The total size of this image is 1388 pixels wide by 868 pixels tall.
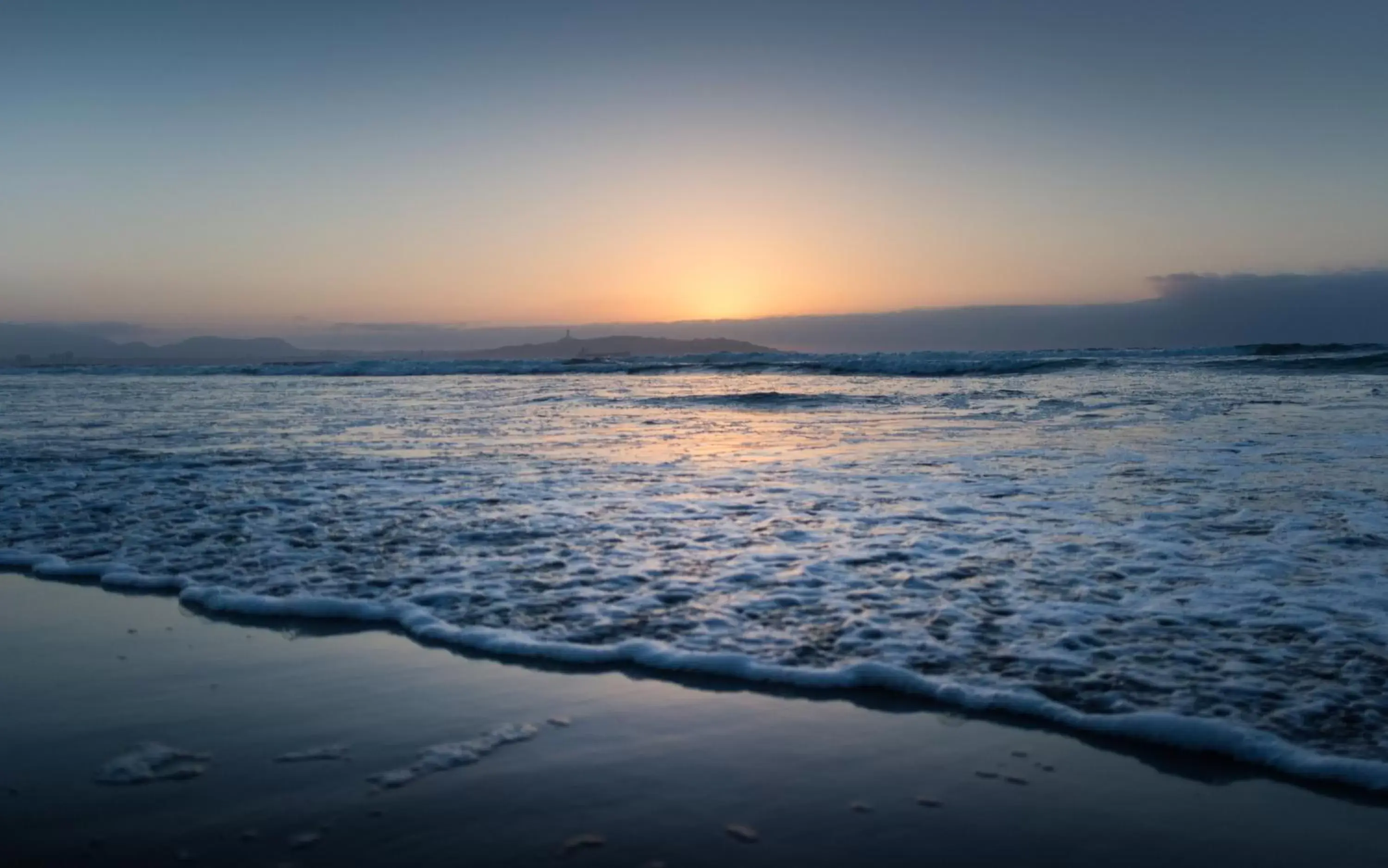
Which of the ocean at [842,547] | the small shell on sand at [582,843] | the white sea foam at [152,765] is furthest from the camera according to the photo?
the ocean at [842,547]

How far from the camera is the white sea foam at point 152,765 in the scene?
10.1ft

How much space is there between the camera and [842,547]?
622cm

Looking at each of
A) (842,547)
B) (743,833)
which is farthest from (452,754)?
(842,547)

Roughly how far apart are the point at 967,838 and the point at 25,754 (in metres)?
3.19

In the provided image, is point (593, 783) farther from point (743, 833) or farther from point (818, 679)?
point (818, 679)

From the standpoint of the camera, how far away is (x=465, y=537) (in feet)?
21.9

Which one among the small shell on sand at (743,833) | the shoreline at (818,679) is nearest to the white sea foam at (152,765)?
the shoreline at (818,679)

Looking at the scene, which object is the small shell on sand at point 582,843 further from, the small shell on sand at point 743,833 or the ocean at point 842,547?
the ocean at point 842,547

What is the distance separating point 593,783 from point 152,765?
1523mm

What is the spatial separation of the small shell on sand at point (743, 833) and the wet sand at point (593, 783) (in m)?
0.02

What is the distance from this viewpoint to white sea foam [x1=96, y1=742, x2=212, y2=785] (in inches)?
121

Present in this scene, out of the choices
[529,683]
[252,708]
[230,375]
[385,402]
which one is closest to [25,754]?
[252,708]

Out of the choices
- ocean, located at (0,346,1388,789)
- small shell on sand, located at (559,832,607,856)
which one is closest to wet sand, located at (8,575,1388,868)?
small shell on sand, located at (559,832,607,856)

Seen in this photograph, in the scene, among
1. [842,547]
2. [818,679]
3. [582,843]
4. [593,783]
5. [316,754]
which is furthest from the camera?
[842,547]
